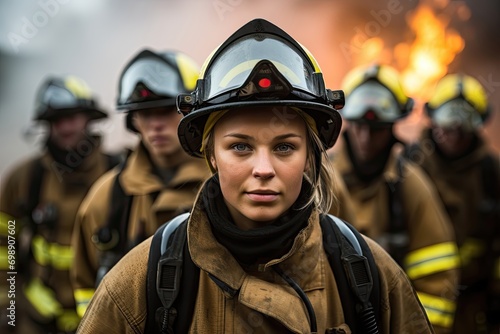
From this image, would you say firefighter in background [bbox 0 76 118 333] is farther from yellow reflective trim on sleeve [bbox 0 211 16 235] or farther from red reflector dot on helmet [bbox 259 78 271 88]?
red reflector dot on helmet [bbox 259 78 271 88]

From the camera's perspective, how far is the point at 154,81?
4.81 m

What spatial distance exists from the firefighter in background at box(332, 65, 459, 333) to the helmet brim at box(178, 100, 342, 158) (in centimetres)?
213

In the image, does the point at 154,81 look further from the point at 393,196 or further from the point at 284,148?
the point at 284,148

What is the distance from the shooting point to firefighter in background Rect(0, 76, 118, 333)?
6.04 meters

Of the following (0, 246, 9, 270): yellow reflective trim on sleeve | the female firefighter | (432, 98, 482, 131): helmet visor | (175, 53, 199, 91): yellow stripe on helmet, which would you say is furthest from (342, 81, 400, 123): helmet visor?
the female firefighter

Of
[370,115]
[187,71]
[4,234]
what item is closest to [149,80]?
[187,71]

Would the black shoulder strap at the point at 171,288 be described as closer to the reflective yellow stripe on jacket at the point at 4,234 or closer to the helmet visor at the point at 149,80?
the helmet visor at the point at 149,80

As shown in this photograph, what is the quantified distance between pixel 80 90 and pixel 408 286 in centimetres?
486

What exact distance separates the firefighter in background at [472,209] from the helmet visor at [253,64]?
4.19 m

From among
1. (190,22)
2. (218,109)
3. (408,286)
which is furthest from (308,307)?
(190,22)

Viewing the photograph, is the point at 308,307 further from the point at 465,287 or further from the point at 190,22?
the point at 190,22

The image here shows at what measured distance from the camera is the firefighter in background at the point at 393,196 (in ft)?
15.8

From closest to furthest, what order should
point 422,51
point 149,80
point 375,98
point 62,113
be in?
point 149,80, point 375,98, point 62,113, point 422,51

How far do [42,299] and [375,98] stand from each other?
2.92 m
